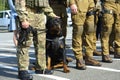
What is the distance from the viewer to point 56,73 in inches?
298

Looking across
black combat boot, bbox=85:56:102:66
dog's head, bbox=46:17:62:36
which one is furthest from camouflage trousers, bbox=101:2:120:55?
dog's head, bbox=46:17:62:36

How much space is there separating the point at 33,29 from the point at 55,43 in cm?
83

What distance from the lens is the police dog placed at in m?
7.47

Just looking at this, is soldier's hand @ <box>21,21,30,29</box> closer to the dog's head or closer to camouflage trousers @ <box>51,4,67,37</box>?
the dog's head

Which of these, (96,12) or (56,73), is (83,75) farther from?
Answer: (96,12)

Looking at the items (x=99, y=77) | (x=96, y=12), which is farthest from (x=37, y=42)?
(x=96, y=12)

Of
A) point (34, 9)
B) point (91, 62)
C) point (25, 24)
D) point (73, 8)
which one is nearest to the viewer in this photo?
point (25, 24)

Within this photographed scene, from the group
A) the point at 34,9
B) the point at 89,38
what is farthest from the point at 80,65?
the point at 34,9

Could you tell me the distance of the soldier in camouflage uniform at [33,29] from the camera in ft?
21.9

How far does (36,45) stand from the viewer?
282 inches

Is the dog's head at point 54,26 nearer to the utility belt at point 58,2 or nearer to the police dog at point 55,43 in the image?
the police dog at point 55,43

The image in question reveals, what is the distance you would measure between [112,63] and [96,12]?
1149 millimetres

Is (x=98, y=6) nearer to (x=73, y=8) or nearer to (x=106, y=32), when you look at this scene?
(x=106, y=32)

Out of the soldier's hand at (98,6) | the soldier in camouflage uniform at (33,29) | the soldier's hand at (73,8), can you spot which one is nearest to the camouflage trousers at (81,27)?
the soldier's hand at (73,8)
